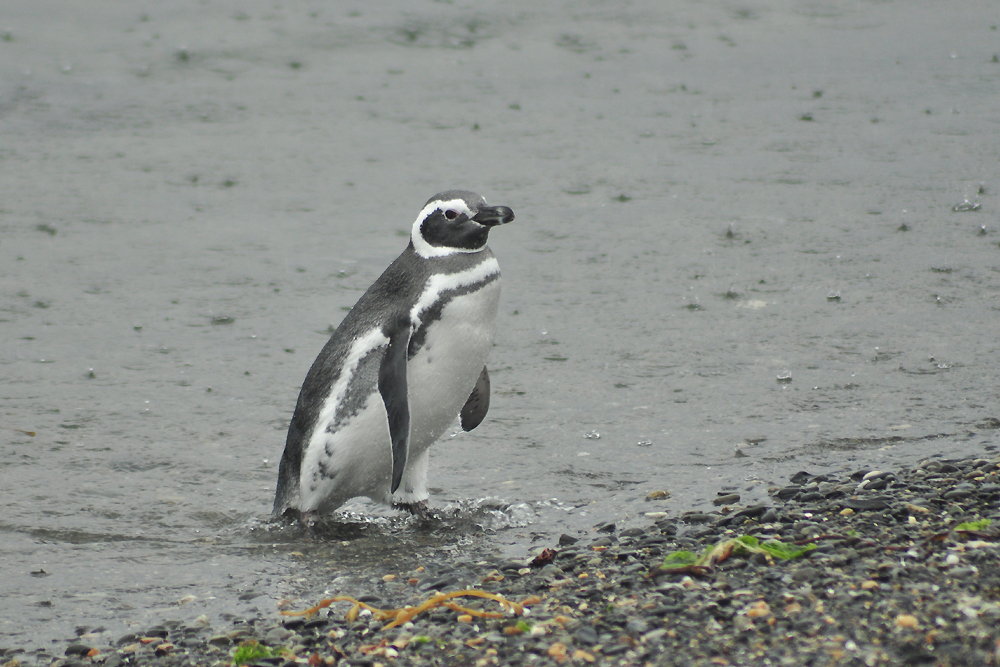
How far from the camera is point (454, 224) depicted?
4445 millimetres

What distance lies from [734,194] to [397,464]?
16.8ft

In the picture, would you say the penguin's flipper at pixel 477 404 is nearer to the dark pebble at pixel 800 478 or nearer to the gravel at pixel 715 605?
the gravel at pixel 715 605

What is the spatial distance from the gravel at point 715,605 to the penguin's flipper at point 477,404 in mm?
969

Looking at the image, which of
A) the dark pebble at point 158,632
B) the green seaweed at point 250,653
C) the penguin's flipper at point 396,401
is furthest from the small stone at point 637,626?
the penguin's flipper at point 396,401

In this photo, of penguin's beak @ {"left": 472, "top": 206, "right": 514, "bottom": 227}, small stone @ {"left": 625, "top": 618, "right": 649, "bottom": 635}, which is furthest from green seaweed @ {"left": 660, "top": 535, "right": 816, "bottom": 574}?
penguin's beak @ {"left": 472, "top": 206, "right": 514, "bottom": 227}

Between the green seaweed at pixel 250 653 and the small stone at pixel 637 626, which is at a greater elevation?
the small stone at pixel 637 626

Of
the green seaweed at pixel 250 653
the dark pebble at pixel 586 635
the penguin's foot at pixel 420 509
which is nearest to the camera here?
the dark pebble at pixel 586 635

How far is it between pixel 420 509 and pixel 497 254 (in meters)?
3.48

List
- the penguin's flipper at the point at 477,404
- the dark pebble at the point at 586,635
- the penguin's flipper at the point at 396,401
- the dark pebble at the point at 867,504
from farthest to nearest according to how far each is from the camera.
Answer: the penguin's flipper at the point at 477,404
the penguin's flipper at the point at 396,401
the dark pebble at the point at 867,504
the dark pebble at the point at 586,635

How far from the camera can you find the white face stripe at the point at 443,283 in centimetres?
435

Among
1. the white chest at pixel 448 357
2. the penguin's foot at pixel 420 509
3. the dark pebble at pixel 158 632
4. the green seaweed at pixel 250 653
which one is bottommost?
the penguin's foot at pixel 420 509

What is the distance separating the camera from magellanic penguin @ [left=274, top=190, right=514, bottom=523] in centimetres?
436

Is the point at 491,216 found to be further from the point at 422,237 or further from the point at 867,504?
the point at 867,504

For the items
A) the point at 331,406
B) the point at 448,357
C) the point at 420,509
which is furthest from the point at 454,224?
the point at 420,509
